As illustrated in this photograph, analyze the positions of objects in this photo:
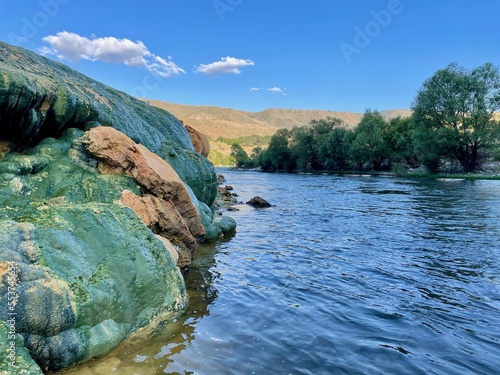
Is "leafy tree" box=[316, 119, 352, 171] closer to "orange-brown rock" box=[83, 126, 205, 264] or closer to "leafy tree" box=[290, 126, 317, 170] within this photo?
"leafy tree" box=[290, 126, 317, 170]

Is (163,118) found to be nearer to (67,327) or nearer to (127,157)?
(127,157)

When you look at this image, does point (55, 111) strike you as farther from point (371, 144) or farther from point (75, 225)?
point (371, 144)

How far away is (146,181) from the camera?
8.47 m

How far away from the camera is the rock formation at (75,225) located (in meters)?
4.33

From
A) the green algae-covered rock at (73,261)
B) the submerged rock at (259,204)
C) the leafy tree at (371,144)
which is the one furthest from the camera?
the leafy tree at (371,144)

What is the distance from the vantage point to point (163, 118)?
1579 cm

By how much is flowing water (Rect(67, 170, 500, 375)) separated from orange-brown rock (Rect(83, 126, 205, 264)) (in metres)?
1.32

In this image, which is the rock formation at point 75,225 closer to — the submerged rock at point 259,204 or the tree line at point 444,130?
the submerged rock at point 259,204

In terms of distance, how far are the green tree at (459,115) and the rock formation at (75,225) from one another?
182ft

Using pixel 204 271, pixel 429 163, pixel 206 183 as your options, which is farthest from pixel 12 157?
pixel 429 163

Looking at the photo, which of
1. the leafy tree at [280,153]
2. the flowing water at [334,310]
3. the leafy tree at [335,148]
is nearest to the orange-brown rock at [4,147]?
the flowing water at [334,310]

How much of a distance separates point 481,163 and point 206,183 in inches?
2307

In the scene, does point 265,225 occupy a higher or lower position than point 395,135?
lower

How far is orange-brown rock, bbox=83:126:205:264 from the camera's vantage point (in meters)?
7.93
